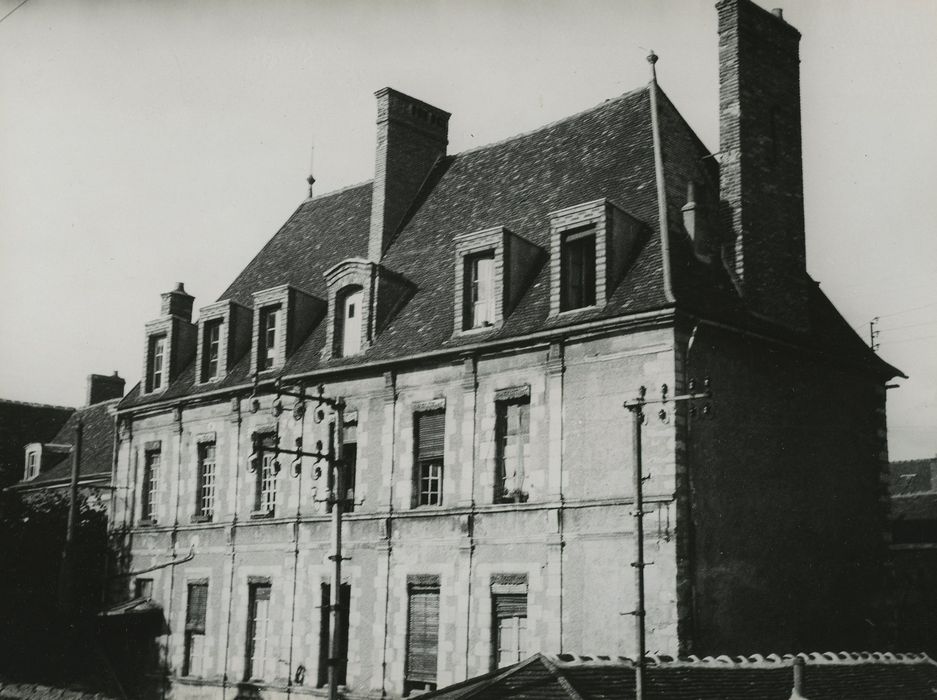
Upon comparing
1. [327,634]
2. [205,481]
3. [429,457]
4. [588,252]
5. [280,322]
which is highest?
[588,252]

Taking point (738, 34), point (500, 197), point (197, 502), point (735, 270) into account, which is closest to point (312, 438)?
point (197, 502)

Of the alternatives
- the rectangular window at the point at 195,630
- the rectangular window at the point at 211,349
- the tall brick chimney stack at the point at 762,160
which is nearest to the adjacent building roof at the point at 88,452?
the rectangular window at the point at 211,349

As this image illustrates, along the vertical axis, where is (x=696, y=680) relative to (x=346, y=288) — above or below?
below

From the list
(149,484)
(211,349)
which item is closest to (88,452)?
(149,484)

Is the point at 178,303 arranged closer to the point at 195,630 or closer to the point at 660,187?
the point at 195,630

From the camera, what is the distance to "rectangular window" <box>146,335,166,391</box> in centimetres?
3009

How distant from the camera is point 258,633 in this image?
984 inches

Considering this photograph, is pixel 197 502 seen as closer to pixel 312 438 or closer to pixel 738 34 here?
pixel 312 438

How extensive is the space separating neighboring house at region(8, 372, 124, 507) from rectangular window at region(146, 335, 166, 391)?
1.60 m

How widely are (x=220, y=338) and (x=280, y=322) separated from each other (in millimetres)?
2451

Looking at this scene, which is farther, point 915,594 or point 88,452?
point 88,452

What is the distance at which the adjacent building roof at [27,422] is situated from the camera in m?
45.5

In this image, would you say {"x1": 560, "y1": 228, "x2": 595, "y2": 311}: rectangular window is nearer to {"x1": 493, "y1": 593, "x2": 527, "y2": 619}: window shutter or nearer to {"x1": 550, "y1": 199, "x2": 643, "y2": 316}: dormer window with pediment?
{"x1": 550, "y1": 199, "x2": 643, "y2": 316}: dormer window with pediment

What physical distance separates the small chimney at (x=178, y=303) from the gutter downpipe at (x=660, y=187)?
46.2 feet
